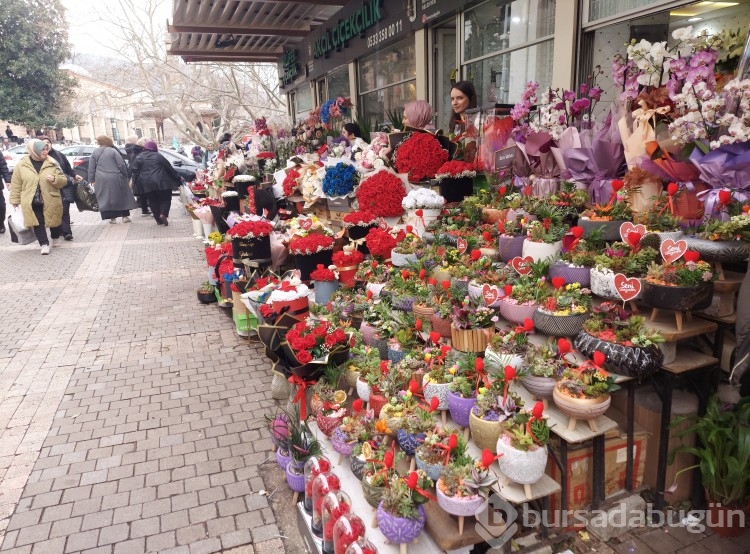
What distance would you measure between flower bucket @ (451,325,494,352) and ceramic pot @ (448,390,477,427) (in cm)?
37

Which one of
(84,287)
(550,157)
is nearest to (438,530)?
(550,157)

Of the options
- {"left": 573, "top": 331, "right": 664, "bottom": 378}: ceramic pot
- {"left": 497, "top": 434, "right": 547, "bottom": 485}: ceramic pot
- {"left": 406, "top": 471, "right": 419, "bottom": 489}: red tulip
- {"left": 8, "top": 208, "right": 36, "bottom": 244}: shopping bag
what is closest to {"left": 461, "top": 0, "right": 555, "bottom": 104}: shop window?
{"left": 573, "top": 331, "right": 664, "bottom": 378}: ceramic pot

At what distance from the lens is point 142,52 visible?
16016 millimetres

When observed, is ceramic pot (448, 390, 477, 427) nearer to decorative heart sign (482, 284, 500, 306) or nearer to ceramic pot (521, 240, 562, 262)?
decorative heart sign (482, 284, 500, 306)

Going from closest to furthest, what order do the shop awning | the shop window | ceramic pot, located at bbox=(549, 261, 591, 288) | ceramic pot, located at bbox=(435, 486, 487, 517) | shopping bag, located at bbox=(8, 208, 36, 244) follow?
ceramic pot, located at bbox=(435, 486, 487, 517), ceramic pot, located at bbox=(549, 261, 591, 288), the shop window, shopping bag, located at bbox=(8, 208, 36, 244), the shop awning

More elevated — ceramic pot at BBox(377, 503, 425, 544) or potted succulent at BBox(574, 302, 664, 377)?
potted succulent at BBox(574, 302, 664, 377)

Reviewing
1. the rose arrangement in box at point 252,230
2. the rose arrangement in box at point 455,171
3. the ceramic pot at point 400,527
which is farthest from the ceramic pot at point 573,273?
the rose arrangement in box at point 252,230

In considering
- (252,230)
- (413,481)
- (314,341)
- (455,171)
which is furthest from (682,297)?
(252,230)

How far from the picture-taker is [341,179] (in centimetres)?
554

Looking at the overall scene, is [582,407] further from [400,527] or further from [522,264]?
[522,264]

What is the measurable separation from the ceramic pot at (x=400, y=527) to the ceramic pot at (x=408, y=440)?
410 millimetres

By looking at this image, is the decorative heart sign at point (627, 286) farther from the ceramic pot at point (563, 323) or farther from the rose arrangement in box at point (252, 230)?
the rose arrangement in box at point (252, 230)

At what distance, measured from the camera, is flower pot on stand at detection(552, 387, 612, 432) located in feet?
7.36

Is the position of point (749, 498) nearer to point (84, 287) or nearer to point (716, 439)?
point (716, 439)
